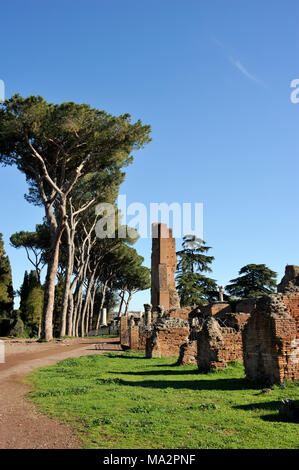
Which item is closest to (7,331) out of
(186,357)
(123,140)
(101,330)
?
(101,330)

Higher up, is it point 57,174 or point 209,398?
point 57,174

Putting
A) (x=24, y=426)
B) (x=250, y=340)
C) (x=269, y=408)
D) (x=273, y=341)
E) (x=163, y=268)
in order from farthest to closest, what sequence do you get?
(x=163, y=268)
(x=250, y=340)
(x=273, y=341)
(x=269, y=408)
(x=24, y=426)

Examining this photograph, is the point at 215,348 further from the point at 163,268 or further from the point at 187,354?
the point at 163,268

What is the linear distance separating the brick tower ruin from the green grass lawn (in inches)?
1040

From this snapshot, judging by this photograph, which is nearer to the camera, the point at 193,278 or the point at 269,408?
the point at 269,408

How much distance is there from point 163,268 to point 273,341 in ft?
101

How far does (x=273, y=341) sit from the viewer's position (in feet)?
26.6

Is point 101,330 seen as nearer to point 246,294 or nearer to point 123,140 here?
point 246,294

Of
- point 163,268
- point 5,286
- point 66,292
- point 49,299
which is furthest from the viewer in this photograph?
point 163,268

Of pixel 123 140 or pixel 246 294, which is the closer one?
pixel 123 140

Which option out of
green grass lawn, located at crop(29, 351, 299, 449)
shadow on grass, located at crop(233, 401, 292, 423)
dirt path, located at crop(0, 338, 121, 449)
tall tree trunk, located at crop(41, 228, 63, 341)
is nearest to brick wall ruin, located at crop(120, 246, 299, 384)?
green grass lawn, located at crop(29, 351, 299, 449)

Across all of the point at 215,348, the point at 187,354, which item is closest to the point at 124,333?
the point at 187,354
